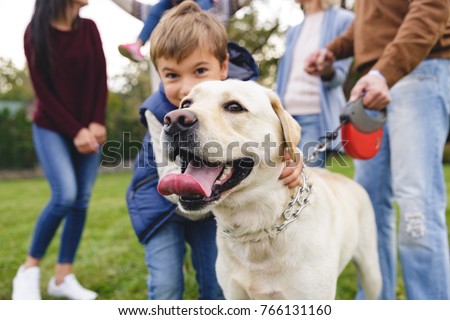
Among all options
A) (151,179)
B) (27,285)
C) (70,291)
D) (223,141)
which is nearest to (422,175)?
(223,141)

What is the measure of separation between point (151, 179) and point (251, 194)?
942 millimetres

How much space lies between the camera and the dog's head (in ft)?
6.57

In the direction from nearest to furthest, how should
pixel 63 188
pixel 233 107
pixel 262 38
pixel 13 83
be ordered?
1. pixel 233 107
2. pixel 63 188
3. pixel 262 38
4. pixel 13 83

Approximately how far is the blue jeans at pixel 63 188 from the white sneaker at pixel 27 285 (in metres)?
0.14

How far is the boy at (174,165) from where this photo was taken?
2.61 metres

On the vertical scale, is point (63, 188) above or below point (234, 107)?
below

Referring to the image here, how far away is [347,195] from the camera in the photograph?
3.01m

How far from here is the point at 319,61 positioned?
3.49m

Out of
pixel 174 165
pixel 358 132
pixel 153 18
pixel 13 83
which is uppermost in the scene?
pixel 153 18

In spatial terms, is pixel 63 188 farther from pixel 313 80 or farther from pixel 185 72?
pixel 313 80

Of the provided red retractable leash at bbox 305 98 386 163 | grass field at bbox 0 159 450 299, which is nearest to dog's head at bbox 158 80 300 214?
red retractable leash at bbox 305 98 386 163

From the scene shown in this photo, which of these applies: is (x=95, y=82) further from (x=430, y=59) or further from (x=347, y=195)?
(x=430, y=59)

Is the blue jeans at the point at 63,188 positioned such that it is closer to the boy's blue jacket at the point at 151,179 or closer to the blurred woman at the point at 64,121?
the blurred woman at the point at 64,121

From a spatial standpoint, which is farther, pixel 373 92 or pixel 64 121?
pixel 64 121
